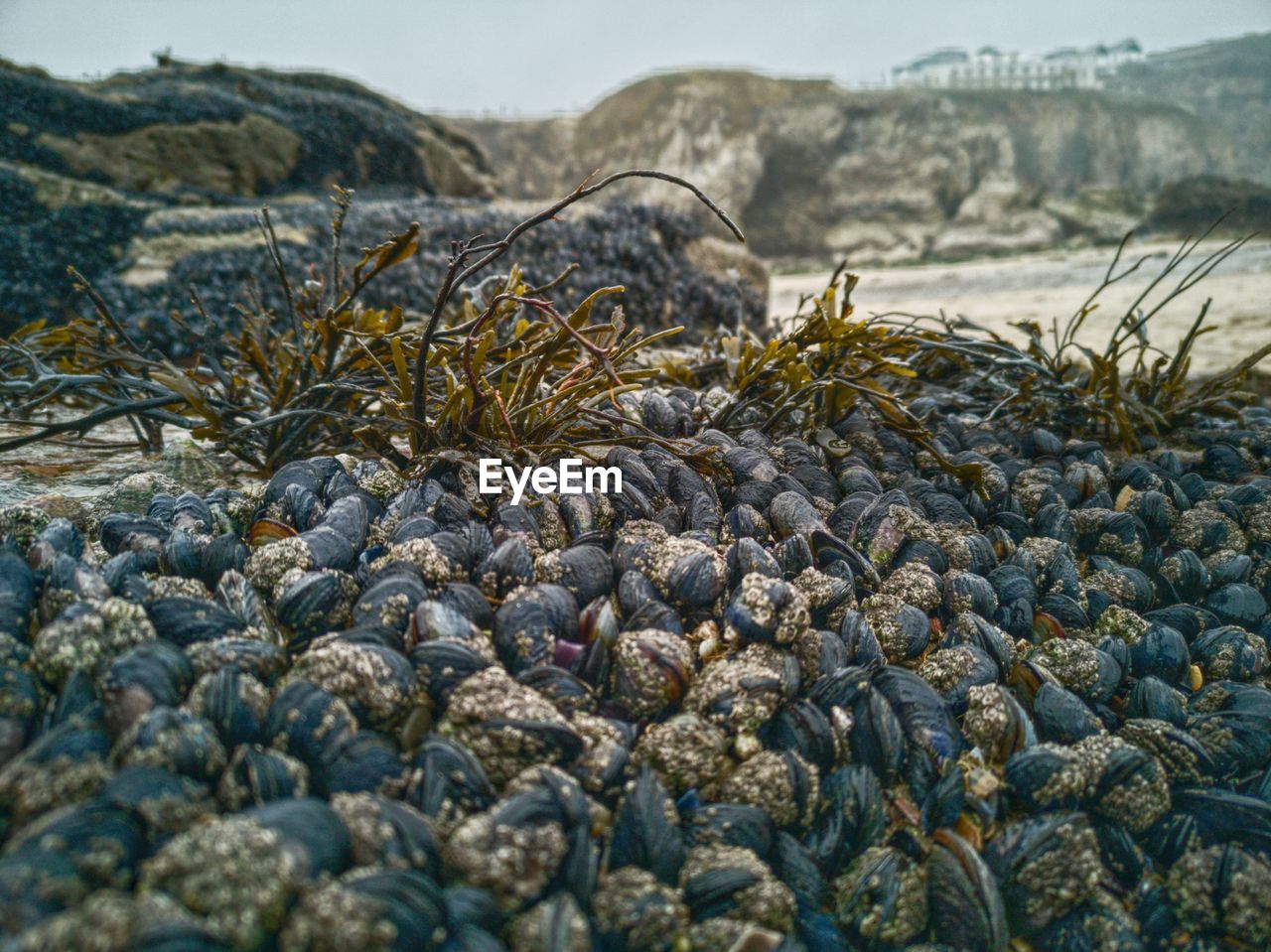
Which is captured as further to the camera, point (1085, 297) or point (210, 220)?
point (1085, 297)

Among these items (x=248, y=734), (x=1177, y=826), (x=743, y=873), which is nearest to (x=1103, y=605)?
(x=1177, y=826)

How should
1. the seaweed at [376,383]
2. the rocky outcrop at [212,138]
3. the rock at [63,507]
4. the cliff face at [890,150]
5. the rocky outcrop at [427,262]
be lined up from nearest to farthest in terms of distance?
1. the rock at [63,507]
2. the seaweed at [376,383]
3. the rocky outcrop at [427,262]
4. the rocky outcrop at [212,138]
5. the cliff face at [890,150]

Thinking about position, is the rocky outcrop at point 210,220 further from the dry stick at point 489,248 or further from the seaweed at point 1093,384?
the dry stick at point 489,248

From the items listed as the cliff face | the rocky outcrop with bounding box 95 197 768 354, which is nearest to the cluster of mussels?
the rocky outcrop with bounding box 95 197 768 354

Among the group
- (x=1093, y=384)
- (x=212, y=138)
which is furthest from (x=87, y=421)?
(x=212, y=138)

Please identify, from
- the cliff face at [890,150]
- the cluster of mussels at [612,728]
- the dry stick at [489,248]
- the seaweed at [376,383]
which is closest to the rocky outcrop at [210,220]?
the seaweed at [376,383]

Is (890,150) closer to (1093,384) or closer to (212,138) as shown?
(212,138)
